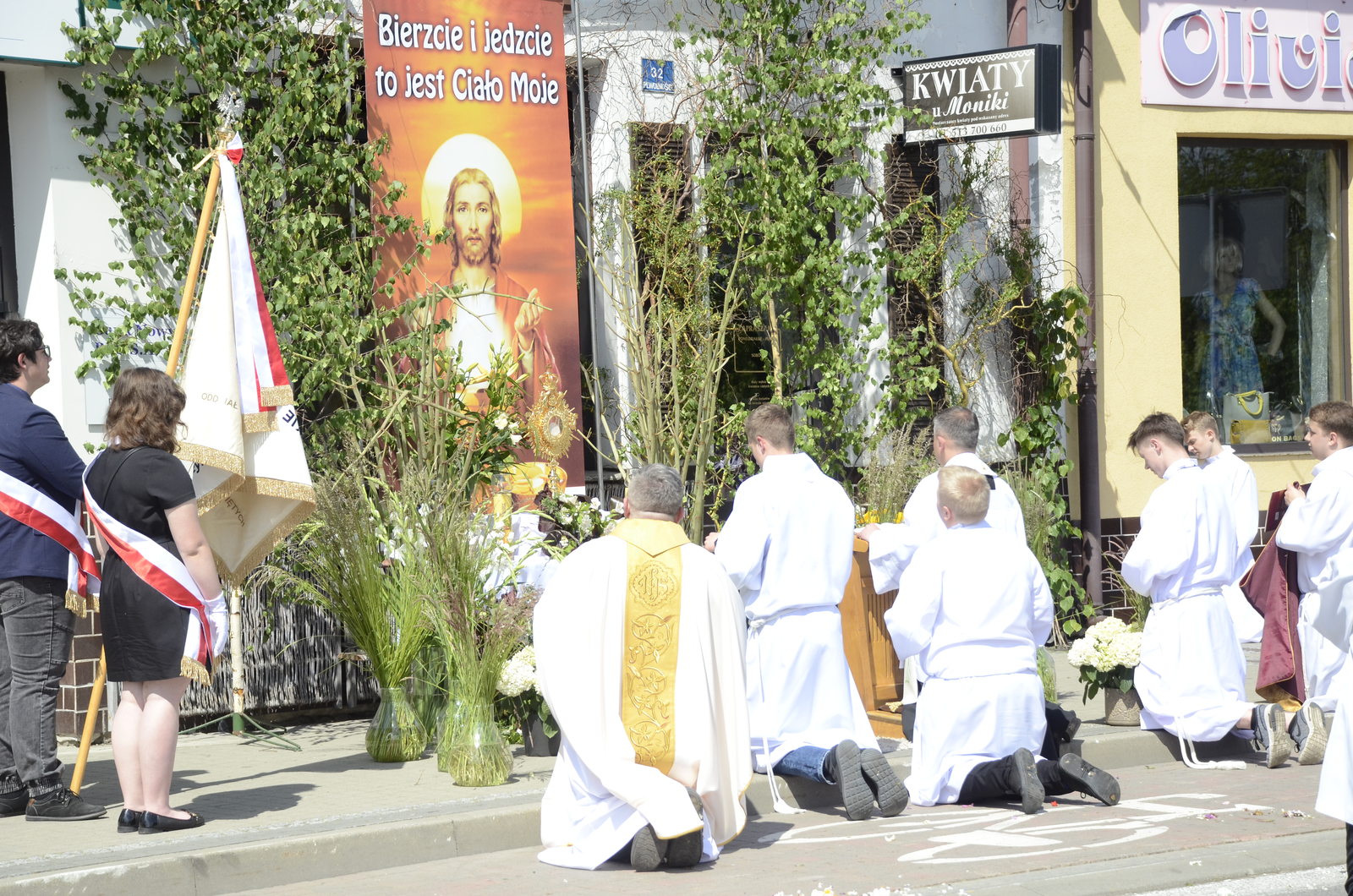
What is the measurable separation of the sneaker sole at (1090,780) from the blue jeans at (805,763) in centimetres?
107

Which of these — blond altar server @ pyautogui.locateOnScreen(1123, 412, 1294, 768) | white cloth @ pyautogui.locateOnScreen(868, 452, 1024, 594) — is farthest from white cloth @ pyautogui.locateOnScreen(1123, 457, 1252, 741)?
white cloth @ pyautogui.locateOnScreen(868, 452, 1024, 594)

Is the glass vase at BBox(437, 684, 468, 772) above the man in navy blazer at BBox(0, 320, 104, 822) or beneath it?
beneath

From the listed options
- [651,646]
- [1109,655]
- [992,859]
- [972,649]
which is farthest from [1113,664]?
[651,646]

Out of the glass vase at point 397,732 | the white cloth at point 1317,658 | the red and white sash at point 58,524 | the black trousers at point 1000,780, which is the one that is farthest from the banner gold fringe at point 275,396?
the white cloth at point 1317,658

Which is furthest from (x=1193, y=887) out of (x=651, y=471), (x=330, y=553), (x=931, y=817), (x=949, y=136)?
(x=949, y=136)

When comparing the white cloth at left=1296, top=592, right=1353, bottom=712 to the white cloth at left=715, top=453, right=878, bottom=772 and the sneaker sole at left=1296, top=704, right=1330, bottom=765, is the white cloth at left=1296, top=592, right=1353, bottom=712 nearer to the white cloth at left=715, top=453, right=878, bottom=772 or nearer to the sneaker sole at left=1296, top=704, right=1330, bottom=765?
the sneaker sole at left=1296, top=704, right=1330, bottom=765

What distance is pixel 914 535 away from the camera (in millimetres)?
8398

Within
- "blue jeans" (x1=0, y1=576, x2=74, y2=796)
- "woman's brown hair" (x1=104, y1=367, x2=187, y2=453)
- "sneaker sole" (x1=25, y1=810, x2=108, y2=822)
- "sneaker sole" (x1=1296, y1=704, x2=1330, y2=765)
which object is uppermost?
"woman's brown hair" (x1=104, y1=367, x2=187, y2=453)

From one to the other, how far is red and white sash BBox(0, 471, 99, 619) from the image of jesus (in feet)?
11.9

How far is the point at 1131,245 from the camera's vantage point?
12.9 metres

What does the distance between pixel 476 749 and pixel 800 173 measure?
5.53 m

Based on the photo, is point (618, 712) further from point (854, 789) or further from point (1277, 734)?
point (1277, 734)

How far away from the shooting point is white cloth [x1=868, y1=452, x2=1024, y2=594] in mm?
8398

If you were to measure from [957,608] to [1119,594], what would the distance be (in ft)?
18.5
